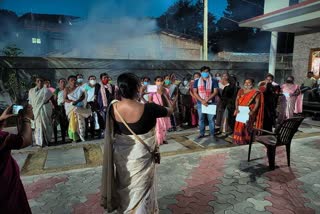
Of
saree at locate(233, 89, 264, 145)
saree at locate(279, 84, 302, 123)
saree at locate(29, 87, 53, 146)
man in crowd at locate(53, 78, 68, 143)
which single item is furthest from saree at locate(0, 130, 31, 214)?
saree at locate(279, 84, 302, 123)

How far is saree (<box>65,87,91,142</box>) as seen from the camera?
6082mm

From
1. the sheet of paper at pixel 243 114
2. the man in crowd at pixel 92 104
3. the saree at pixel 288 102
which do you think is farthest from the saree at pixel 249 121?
the man in crowd at pixel 92 104

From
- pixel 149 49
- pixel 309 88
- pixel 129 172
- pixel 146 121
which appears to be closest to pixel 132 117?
pixel 146 121

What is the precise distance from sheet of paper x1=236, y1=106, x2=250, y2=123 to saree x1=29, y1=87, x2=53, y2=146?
4.33 meters

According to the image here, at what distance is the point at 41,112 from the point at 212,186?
165 inches

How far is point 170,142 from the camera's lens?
611cm

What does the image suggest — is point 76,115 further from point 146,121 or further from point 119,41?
point 119,41

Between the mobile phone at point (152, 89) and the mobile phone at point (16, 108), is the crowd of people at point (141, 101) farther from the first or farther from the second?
the mobile phone at point (16, 108)

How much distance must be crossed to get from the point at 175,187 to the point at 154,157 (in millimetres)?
1543

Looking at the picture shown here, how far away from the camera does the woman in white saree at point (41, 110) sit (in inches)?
224

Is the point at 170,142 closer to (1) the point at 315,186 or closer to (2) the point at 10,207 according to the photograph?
(1) the point at 315,186

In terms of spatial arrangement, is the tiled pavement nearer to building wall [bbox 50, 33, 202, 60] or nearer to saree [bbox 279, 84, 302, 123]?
saree [bbox 279, 84, 302, 123]

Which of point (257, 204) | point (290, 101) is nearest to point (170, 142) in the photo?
point (257, 204)

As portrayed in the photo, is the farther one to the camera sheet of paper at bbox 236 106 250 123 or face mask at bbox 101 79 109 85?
face mask at bbox 101 79 109 85
